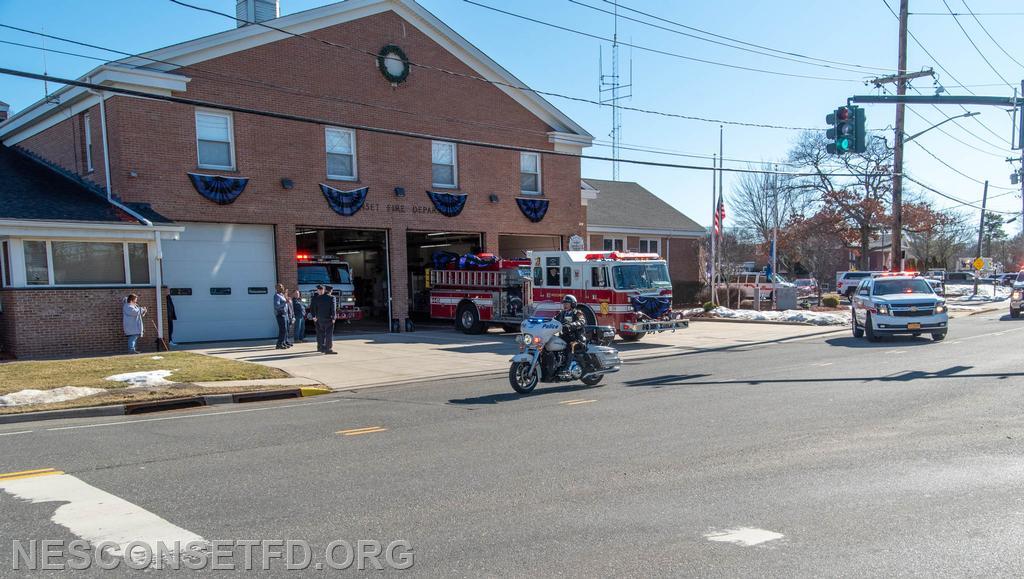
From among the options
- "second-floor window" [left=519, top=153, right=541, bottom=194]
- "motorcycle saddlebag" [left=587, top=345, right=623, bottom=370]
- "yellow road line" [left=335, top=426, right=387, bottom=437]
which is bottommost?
"yellow road line" [left=335, top=426, right=387, bottom=437]

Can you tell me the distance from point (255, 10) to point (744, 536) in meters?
24.7

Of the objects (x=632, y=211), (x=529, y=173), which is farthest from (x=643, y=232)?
(x=529, y=173)

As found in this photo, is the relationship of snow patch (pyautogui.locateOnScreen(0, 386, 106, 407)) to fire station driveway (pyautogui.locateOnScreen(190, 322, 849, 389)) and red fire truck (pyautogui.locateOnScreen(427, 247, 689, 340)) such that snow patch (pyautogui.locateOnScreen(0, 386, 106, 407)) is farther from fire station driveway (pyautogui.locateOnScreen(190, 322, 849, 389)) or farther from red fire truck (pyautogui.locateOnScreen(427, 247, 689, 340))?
red fire truck (pyautogui.locateOnScreen(427, 247, 689, 340))

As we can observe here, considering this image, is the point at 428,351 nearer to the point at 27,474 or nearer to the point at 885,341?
the point at 885,341

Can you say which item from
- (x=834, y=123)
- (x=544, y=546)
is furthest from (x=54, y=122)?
(x=544, y=546)

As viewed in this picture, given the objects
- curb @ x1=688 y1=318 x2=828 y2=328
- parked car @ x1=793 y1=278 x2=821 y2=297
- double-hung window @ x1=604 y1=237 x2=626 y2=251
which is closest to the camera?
curb @ x1=688 y1=318 x2=828 y2=328

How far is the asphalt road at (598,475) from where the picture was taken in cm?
515

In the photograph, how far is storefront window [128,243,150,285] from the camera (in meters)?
19.7

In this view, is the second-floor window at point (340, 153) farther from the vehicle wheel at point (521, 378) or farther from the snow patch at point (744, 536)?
the snow patch at point (744, 536)

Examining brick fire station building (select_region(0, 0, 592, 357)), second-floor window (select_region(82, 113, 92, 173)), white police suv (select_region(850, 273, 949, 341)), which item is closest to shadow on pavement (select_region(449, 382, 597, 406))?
brick fire station building (select_region(0, 0, 592, 357))

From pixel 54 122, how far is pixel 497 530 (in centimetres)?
2393

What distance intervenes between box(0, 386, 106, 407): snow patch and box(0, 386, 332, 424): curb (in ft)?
2.30

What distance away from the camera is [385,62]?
25.4m

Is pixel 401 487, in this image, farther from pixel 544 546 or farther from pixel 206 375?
pixel 206 375
